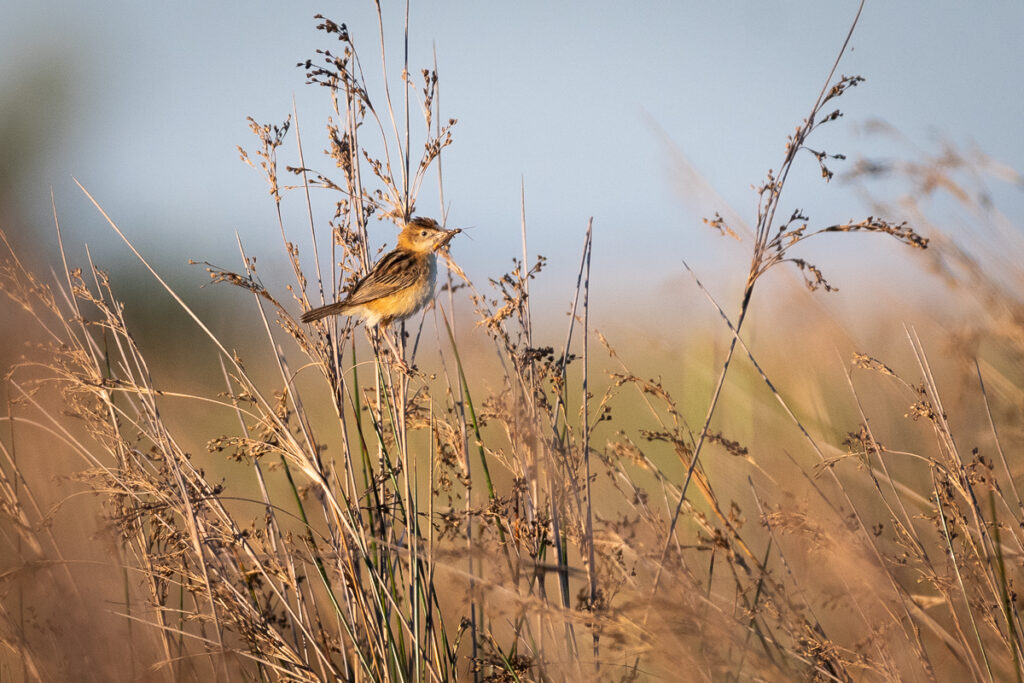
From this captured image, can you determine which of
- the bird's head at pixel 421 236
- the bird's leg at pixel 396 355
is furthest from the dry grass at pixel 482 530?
the bird's head at pixel 421 236

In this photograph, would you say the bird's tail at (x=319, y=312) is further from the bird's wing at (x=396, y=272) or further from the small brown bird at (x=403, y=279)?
the bird's wing at (x=396, y=272)

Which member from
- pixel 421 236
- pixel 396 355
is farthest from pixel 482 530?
pixel 421 236

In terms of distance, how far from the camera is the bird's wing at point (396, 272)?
3.59 meters

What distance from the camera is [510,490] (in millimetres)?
2859

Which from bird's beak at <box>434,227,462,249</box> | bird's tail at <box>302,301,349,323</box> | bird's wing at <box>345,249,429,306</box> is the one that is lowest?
bird's tail at <box>302,301,349,323</box>

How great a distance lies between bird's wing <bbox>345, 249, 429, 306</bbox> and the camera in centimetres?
359

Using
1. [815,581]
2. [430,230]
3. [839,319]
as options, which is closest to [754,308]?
[839,319]

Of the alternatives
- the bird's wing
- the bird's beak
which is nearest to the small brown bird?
the bird's wing

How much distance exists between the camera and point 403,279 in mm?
3764

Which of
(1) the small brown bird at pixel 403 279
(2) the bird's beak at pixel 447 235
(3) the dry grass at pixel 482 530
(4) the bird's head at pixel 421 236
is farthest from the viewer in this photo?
(4) the bird's head at pixel 421 236

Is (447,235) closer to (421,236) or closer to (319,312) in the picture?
(319,312)

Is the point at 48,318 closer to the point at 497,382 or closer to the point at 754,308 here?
the point at 497,382

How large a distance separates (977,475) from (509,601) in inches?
59.7

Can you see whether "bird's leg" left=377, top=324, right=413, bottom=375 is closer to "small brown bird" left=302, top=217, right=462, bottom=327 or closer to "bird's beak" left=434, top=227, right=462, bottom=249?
"small brown bird" left=302, top=217, right=462, bottom=327
